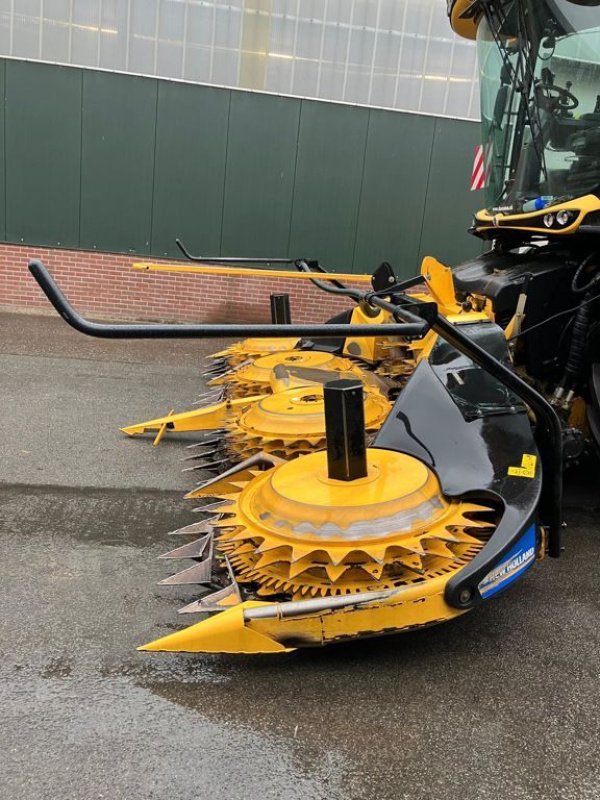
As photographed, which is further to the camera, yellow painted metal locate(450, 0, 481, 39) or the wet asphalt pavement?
yellow painted metal locate(450, 0, 481, 39)

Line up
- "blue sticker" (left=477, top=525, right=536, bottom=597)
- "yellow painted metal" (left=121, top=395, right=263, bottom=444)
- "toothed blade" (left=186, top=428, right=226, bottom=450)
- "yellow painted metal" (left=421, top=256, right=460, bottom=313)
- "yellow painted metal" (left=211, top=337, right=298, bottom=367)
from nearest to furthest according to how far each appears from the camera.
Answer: "blue sticker" (left=477, top=525, right=536, bottom=597) < "toothed blade" (left=186, top=428, right=226, bottom=450) < "yellow painted metal" (left=421, top=256, right=460, bottom=313) < "yellow painted metal" (left=121, top=395, right=263, bottom=444) < "yellow painted metal" (left=211, top=337, right=298, bottom=367)

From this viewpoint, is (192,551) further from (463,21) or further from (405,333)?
(463,21)

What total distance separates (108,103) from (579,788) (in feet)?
31.9

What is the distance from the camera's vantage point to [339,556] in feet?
6.73

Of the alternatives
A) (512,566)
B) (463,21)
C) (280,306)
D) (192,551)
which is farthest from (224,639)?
(463,21)

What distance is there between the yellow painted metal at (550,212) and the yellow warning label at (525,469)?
1.70 meters

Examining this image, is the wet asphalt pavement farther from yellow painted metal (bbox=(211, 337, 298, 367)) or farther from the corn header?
yellow painted metal (bbox=(211, 337, 298, 367))

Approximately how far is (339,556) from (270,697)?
0.55 m

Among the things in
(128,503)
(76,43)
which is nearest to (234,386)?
(128,503)

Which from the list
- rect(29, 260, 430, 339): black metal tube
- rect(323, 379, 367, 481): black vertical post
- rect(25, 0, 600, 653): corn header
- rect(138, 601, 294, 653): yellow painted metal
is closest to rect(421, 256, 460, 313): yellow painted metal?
rect(25, 0, 600, 653): corn header

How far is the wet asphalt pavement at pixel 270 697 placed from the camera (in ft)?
6.05

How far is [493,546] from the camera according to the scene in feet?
7.12

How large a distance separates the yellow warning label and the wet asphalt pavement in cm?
65

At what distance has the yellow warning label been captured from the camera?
2.45m
